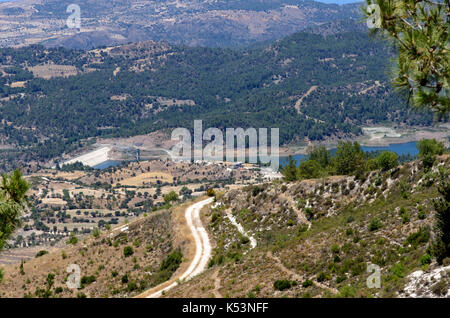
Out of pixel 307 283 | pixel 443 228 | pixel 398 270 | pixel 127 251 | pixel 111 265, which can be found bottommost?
pixel 111 265

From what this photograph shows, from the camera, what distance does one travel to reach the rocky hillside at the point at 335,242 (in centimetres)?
2720

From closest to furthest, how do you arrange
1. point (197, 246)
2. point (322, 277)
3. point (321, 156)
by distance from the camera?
point (322, 277) < point (197, 246) < point (321, 156)

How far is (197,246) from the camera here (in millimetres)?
54094

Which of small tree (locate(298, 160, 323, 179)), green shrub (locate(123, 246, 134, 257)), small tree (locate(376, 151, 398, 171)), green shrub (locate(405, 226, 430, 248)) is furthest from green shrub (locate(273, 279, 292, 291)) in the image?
small tree (locate(298, 160, 323, 179))

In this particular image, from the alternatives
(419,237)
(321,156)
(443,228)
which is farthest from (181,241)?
(321,156)

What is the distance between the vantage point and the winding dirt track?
1761 inches

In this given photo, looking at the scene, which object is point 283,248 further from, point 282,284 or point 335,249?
point 282,284

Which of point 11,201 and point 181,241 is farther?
point 181,241

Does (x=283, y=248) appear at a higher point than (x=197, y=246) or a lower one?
higher

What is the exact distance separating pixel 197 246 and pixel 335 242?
2028 centimetres

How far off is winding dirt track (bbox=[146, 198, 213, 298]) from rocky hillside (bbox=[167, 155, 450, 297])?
1.21m

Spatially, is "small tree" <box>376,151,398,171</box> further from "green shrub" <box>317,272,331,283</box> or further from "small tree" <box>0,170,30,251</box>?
"small tree" <box>0,170,30,251</box>

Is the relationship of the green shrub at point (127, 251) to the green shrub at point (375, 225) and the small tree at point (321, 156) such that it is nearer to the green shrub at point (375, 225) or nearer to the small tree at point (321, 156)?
the green shrub at point (375, 225)

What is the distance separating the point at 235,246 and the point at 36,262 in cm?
2104
